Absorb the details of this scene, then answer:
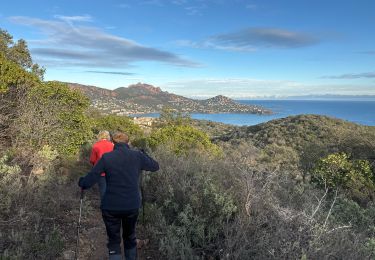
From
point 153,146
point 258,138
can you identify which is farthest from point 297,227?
point 258,138

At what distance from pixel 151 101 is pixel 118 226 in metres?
97.1

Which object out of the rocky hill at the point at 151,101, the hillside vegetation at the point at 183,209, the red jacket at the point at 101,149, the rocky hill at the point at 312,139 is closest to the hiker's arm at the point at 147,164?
the hillside vegetation at the point at 183,209

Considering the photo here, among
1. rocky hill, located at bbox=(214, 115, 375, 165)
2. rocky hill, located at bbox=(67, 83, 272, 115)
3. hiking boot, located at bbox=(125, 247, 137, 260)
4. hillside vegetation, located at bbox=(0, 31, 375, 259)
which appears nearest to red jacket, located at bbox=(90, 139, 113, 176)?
hillside vegetation, located at bbox=(0, 31, 375, 259)

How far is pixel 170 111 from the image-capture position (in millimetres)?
30016

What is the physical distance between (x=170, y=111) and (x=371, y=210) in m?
23.6

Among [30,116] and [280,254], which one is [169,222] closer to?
[280,254]

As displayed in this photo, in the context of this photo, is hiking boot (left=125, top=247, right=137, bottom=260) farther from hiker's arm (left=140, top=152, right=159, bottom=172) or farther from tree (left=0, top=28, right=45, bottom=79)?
tree (left=0, top=28, right=45, bottom=79)

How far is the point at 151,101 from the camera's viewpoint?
10062cm

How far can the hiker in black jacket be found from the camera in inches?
164

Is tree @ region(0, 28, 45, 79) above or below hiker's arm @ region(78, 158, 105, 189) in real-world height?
above

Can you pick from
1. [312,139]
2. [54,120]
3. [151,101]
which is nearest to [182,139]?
[54,120]

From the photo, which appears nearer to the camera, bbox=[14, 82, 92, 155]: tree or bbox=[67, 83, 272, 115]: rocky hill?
bbox=[14, 82, 92, 155]: tree

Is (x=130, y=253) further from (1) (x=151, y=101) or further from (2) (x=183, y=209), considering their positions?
(1) (x=151, y=101)

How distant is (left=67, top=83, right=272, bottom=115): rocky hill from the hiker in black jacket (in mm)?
74353
